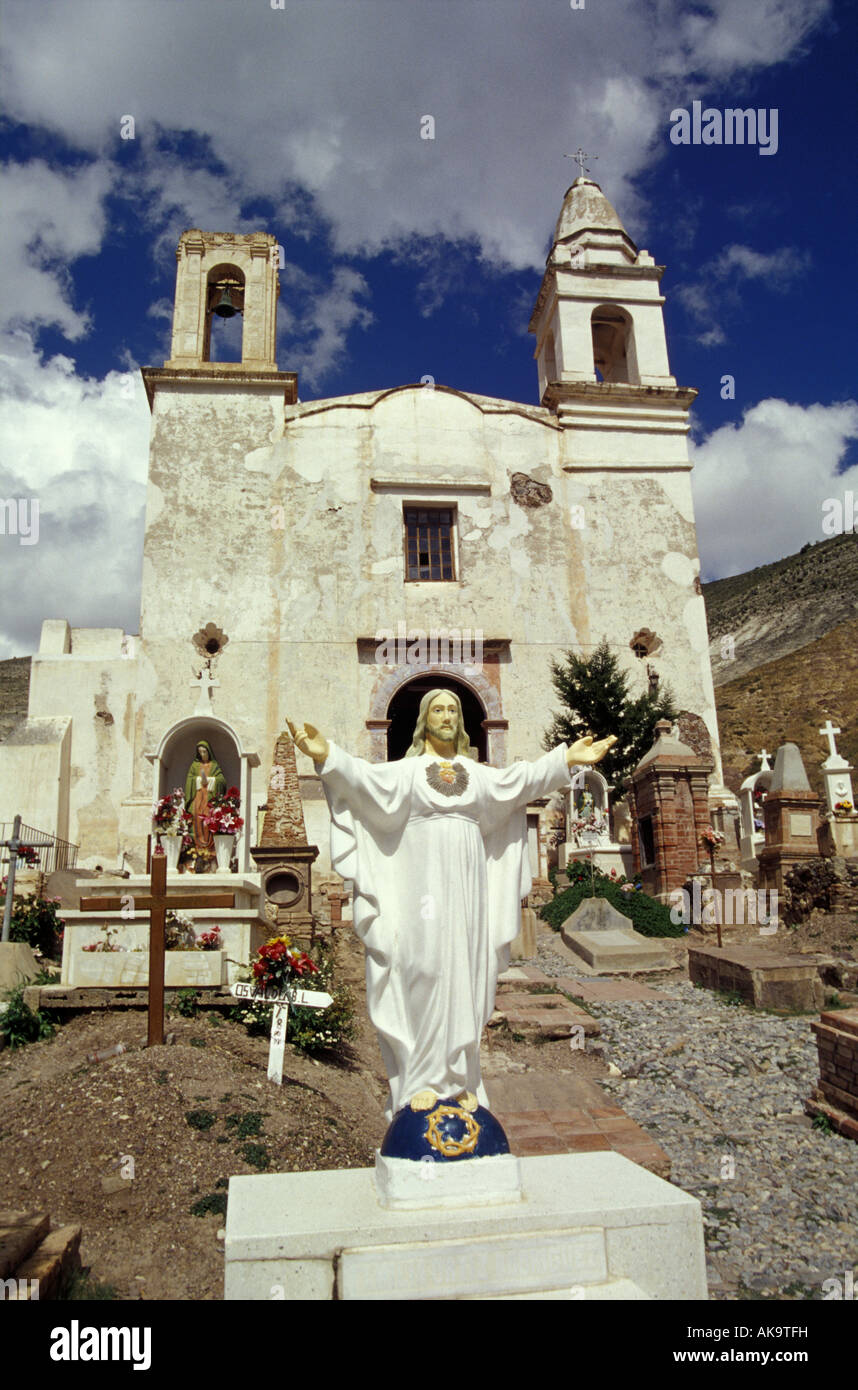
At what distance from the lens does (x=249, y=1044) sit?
6.93m

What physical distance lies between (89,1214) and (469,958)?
260cm

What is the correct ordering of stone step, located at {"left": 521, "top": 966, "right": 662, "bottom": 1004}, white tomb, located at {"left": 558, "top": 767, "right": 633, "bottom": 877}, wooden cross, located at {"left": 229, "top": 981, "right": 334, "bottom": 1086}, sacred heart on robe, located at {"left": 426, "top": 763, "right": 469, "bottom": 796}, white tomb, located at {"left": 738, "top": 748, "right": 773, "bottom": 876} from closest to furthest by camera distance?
1. sacred heart on robe, located at {"left": 426, "top": 763, "right": 469, "bottom": 796}
2. wooden cross, located at {"left": 229, "top": 981, "right": 334, "bottom": 1086}
3. stone step, located at {"left": 521, "top": 966, "right": 662, "bottom": 1004}
4. white tomb, located at {"left": 558, "top": 767, "right": 633, "bottom": 877}
5. white tomb, located at {"left": 738, "top": 748, "right": 773, "bottom": 876}

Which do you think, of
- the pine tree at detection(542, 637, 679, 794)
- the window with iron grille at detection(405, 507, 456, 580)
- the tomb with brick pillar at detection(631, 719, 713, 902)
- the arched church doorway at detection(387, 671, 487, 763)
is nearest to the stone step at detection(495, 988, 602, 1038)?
the tomb with brick pillar at detection(631, 719, 713, 902)

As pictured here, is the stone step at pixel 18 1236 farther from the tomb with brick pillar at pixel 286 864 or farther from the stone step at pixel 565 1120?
the tomb with brick pillar at pixel 286 864

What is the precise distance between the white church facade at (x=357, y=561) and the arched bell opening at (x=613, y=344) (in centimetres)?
19

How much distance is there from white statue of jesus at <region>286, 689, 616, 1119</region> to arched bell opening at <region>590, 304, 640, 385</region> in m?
18.8

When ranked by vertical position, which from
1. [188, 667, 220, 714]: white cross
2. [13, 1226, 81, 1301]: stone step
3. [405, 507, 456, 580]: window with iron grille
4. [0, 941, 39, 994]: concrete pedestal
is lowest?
[13, 1226, 81, 1301]: stone step

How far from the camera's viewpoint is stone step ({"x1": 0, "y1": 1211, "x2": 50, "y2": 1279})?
3262mm

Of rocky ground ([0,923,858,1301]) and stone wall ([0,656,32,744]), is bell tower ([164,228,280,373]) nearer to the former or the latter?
rocky ground ([0,923,858,1301])

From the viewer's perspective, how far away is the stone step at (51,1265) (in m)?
3.23

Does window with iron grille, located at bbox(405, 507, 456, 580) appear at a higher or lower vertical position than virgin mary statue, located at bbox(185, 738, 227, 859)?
higher

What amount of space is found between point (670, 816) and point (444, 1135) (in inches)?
492

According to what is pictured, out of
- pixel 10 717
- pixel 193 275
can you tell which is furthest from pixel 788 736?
pixel 10 717

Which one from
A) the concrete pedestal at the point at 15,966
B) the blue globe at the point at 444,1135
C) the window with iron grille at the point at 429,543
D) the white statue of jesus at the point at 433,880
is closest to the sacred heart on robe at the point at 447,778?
the white statue of jesus at the point at 433,880
